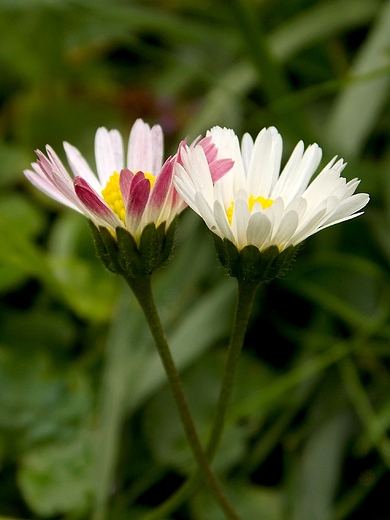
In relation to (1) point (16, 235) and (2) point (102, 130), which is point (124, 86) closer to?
(1) point (16, 235)

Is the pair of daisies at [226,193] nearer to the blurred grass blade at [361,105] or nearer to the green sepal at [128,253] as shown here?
the green sepal at [128,253]

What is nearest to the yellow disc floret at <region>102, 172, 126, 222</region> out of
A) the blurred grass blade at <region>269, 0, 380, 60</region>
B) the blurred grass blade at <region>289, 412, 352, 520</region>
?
the blurred grass blade at <region>289, 412, 352, 520</region>

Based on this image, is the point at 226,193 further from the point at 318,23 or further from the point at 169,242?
the point at 318,23

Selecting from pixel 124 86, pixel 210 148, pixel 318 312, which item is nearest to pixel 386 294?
pixel 318 312

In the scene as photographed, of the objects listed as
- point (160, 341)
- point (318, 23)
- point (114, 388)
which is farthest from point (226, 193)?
point (318, 23)

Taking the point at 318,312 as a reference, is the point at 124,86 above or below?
above

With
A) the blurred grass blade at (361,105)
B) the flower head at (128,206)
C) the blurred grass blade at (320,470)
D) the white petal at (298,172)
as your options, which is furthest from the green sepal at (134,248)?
the blurred grass blade at (361,105)

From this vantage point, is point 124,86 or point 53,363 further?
point 124,86
